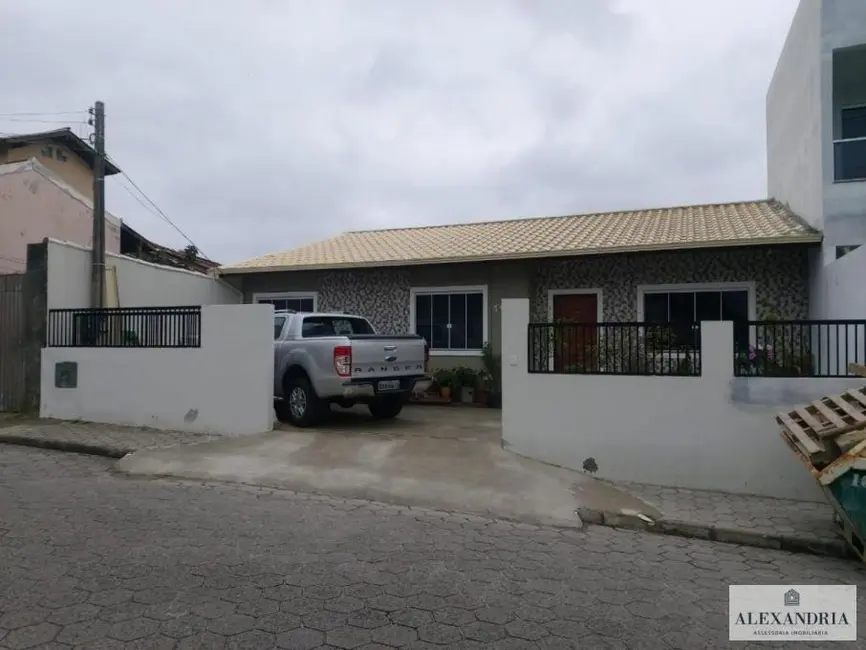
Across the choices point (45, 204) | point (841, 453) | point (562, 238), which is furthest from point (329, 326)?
point (45, 204)

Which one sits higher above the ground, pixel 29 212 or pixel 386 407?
pixel 29 212

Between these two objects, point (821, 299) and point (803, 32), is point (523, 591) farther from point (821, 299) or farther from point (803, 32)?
point (803, 32)

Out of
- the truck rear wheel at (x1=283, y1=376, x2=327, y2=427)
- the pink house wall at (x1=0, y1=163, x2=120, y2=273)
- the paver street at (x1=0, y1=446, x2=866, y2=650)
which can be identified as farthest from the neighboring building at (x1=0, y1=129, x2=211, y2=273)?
the paver street at (x1=0, y1=446, x2=866, y2=650)

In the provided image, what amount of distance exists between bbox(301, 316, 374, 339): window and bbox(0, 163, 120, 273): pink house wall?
7.25 m

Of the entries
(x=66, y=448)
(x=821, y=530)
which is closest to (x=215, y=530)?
(x=66, y=448)

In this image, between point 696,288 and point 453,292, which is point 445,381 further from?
point 696,288

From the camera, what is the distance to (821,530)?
5.51 m

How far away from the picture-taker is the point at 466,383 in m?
12.8

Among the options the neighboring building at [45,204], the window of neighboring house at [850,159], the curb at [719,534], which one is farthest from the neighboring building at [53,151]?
the window of neighboring house at [850,159]

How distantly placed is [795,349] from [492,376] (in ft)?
21.3

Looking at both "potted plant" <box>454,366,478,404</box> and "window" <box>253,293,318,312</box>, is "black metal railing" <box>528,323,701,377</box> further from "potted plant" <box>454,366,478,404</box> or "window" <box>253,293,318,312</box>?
"window" <box>253,293,318,312</box>

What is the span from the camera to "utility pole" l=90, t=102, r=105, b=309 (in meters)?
11.0

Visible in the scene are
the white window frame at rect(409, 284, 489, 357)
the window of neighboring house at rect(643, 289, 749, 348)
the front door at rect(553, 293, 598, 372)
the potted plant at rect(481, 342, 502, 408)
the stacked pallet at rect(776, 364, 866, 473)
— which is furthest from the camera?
the white window frame at rect(409, 284, 489, 357)

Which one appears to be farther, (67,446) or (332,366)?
(332,366)
